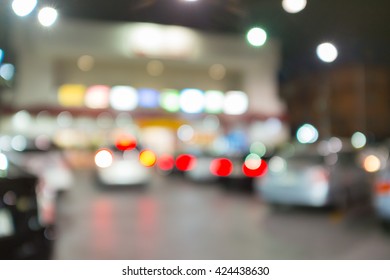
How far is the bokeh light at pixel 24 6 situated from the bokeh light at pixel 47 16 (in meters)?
0.07

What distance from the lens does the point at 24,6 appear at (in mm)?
3369

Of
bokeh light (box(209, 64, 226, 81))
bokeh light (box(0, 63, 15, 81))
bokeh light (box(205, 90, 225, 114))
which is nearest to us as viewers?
bokeh light (box(0, 63, 15, 81))

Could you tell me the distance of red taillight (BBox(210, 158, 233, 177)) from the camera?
959 cm

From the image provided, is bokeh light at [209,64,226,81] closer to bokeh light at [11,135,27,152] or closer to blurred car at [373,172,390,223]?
blurred car at [373,172,390,223]

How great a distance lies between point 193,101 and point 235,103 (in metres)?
0.66

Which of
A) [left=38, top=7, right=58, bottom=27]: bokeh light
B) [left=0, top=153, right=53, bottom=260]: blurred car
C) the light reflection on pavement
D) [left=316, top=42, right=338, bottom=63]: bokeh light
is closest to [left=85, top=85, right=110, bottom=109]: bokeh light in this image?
the light reflection on pavement

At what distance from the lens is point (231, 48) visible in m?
4.33

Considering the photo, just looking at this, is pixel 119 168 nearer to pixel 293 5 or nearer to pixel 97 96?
pixel 97 96

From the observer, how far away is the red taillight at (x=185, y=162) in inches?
463

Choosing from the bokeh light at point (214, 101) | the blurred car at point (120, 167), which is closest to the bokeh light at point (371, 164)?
the bokeh light at point (214, 101)

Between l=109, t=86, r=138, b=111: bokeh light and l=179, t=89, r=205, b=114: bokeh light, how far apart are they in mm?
979

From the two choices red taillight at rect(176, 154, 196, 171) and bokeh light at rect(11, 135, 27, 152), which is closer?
bokeh light at rect(11, 135, 27, 152)

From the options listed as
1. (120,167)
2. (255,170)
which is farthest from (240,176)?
(120,167)
